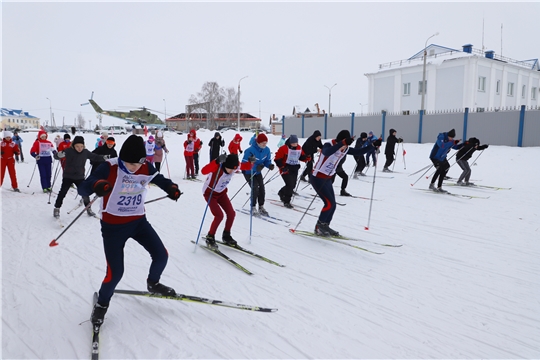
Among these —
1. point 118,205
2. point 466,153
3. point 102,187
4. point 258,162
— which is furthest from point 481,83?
point 102,187

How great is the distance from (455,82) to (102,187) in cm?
3660

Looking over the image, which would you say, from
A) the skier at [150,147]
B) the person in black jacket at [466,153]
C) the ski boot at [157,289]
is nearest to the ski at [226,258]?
the ski boot at [157,289]

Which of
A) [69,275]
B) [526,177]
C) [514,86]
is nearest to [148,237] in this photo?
[69,275]

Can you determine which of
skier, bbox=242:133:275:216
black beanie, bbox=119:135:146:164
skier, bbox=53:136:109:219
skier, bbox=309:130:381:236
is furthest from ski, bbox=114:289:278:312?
skier, bbox=53:136:109:219

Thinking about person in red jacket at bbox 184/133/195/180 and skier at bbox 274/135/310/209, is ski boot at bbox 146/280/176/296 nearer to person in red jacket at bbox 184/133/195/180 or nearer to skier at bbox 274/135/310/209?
skier at bbox 274/135/310/209

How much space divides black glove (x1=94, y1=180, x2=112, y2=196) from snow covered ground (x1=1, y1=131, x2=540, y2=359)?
1.20 meters

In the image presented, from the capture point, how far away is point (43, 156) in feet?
30.3

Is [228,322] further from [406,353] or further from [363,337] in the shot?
[406,353]

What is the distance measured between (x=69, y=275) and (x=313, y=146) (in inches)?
216

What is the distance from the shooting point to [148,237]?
10.7 feet

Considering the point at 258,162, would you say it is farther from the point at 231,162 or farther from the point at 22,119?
the point at 22,119

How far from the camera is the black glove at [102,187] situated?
9.14 feet

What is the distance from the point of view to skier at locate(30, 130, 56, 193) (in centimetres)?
908

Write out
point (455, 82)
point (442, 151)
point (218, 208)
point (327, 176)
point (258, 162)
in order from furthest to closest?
A: 1. point (455, 82)
2. point (442, 151)
3. point (258, 162)
4. point (327, 176)
5. point (218, 208)
